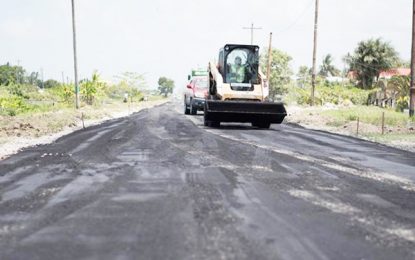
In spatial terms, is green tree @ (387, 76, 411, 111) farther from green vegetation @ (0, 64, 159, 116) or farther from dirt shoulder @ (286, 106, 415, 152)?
green vegetation @ (0, 64, 159, 116)

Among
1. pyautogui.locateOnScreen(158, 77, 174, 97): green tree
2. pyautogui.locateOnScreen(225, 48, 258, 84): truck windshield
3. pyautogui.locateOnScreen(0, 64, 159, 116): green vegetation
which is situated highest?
pyautogui.locateOnScreen(225, 48, 258, 84): truck windshield

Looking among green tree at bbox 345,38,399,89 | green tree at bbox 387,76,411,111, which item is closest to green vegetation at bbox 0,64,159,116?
green tree at bbox 387,76,411,111

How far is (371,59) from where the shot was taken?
198 ft

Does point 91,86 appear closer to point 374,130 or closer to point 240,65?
point 240,65

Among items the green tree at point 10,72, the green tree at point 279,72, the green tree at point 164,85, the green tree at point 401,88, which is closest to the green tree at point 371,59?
the green tree at point 279,72

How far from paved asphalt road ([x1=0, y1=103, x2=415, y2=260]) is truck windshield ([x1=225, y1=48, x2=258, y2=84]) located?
8.08 m

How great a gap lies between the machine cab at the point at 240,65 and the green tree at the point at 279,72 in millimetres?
50262

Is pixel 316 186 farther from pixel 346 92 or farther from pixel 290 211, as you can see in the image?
pixel 346 92

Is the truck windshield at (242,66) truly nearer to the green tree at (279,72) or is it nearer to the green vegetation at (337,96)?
the green vegetation at (337,96)

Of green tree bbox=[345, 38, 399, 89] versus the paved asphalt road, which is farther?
green tree bbox=[345, 38, 399, 89]

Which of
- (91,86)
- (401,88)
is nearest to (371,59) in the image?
(401,88)

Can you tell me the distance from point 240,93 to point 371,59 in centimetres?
4682

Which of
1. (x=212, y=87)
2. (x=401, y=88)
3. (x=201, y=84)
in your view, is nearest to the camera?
(x=212, y=87)

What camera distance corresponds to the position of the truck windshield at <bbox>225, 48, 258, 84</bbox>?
18781 millimetres
